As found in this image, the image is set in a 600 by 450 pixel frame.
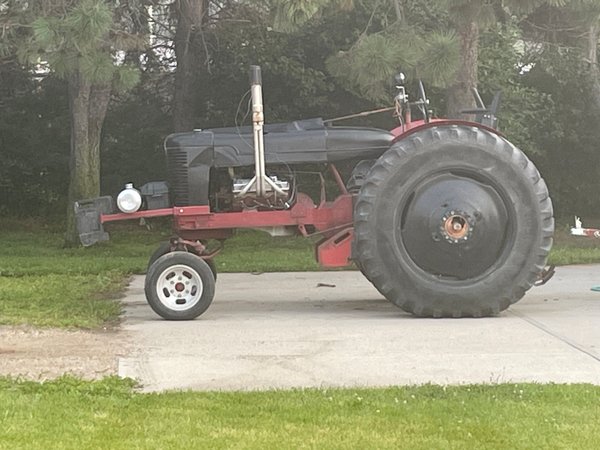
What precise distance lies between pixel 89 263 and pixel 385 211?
673 centimetres

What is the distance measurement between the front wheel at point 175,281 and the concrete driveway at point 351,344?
13 cm

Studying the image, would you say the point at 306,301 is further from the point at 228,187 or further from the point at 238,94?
the point at 238,94

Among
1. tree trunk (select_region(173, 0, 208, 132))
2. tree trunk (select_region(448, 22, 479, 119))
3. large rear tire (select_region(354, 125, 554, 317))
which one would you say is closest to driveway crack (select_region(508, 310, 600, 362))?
large rear tire (select_region(354, 125, 554, 317))

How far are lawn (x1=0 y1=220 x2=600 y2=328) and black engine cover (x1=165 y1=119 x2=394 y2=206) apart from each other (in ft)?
4.63

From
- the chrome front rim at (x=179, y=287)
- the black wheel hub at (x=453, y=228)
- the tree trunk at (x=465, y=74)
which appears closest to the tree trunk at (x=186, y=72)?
the tree trunk at (x=465, y=74)

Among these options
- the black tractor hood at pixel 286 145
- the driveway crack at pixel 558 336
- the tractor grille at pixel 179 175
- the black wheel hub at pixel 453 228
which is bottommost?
the driveway crack at pixel 558 336

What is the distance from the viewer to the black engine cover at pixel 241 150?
9062mm

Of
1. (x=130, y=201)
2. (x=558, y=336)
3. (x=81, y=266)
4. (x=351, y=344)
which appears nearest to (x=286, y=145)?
(x=130, y=201)

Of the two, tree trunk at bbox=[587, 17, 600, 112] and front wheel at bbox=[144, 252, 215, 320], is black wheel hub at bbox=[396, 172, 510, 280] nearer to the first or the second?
front wheel at bbox=[144, 252, 215, 320]

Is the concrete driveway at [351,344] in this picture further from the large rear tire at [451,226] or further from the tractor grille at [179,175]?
the tractor grille at [179,175]

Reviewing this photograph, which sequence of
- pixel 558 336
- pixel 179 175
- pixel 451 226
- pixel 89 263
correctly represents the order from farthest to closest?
pixel 89 263
pixel 179 175
pixel 451 226
pixel 558 336

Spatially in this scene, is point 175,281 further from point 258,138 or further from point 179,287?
point 258,138

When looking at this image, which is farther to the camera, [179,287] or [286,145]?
[286,145]

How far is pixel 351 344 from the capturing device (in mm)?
7324
